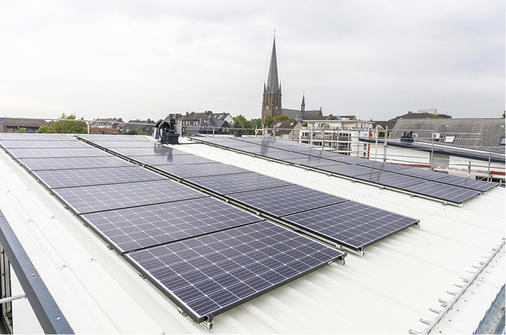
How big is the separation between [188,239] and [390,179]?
732cm

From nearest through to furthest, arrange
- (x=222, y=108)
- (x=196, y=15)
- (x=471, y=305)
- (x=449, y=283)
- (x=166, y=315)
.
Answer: (x=166, y=315) < (x=471, y=305) < (x=449, y=283) < (x=196, y=15) < (x=222, y=108)

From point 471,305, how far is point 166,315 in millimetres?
3332

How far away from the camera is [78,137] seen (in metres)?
12.7

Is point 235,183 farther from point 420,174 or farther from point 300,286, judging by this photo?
point 420,174

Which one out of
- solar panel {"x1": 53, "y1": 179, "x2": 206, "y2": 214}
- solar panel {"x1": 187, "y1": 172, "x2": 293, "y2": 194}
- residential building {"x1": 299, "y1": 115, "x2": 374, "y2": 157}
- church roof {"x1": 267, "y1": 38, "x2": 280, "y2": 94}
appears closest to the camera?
solar panel {"x1": 53, "y1": 179, "x2": 206, "y2": 214}

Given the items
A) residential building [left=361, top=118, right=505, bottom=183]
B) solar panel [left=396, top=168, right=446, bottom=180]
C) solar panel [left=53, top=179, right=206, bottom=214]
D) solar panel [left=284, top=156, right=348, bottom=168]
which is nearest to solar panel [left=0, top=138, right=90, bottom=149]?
solar panel [left=53, top=179, right=206, bottom=214]

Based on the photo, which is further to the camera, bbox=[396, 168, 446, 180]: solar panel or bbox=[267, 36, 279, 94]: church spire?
bbox=[267, 36, 279, 94]: church spire

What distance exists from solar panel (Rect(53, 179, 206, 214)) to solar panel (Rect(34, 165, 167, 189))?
37 cm

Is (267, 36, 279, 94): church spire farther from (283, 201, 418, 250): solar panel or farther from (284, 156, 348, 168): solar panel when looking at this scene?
(283, 201, 418, 250): solar panel

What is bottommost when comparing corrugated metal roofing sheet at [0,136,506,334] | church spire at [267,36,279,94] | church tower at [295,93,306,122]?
corrugated metal roofing sheet at [0,136,506,334]

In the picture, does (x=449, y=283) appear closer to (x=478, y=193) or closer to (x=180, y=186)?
(x=180, y=186)

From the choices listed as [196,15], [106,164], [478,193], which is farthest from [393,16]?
[106,164]

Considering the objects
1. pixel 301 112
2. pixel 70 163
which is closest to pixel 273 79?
pixel 301 112

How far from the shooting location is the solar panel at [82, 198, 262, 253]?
3.88 metres
